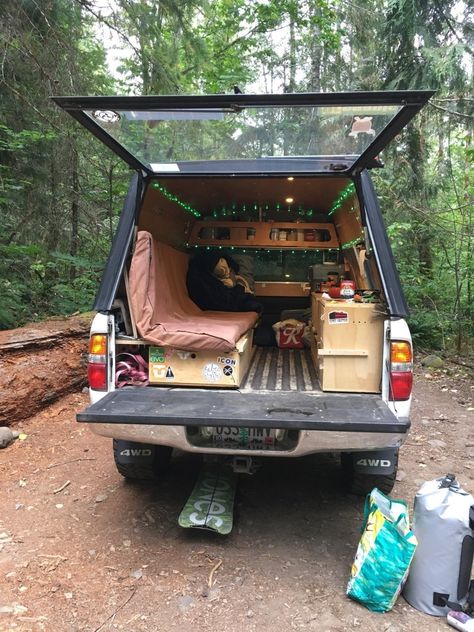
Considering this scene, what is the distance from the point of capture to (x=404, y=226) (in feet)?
23.2

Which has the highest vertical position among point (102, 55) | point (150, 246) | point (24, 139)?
point (102, 55)

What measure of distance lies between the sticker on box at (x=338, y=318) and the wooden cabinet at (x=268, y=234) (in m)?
2.82

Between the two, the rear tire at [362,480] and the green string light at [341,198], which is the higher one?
the green string light at [341,198]

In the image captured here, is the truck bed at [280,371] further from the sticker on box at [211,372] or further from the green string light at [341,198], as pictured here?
the green string light at [341,198]

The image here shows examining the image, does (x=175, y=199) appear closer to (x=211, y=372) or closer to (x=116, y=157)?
(x=211, y=372)

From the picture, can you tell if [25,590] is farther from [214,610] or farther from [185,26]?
[185,26]

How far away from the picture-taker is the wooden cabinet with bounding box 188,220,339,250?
574 centimetres

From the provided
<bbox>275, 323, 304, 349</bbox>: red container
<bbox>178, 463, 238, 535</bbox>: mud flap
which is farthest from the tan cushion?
<bbox>178, 463, 238, 535</bbox>: mud flap

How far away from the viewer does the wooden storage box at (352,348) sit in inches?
117

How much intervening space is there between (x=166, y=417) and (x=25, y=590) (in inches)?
43.0

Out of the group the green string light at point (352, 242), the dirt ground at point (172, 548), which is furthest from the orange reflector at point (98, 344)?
the green string light at point (352, 242)

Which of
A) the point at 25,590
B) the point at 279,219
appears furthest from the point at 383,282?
the point at 279,219

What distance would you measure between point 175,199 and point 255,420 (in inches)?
115

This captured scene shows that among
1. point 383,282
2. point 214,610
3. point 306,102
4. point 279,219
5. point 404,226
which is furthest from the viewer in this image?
point 404,226
